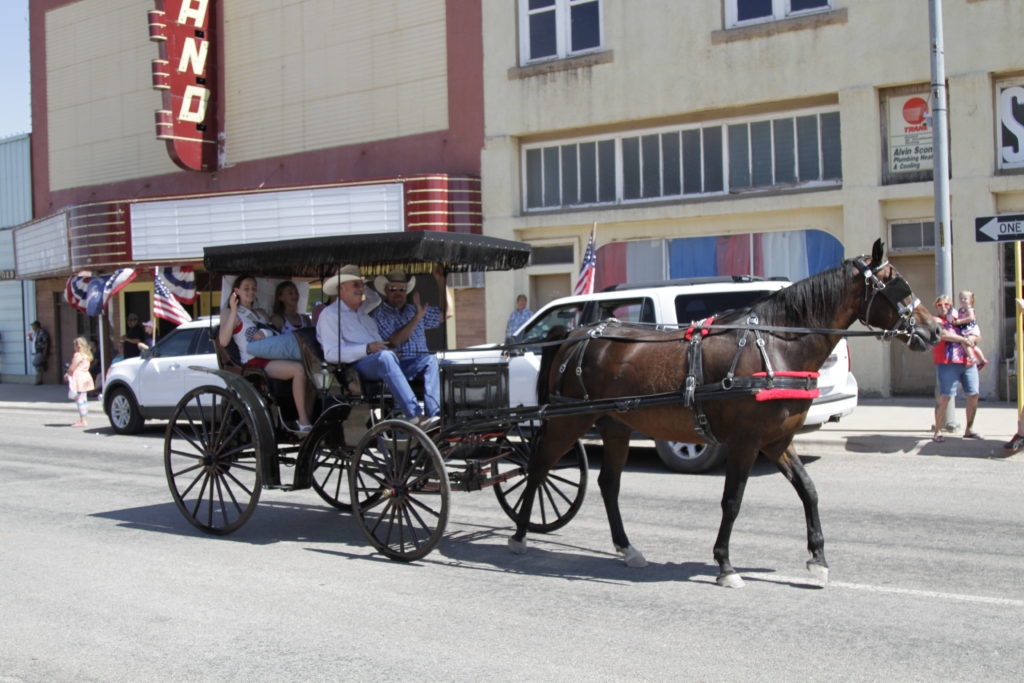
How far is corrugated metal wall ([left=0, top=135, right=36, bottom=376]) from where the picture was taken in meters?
30.1

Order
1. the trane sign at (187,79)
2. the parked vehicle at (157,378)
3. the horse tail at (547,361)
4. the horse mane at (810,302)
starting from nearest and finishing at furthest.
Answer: the horse mane at (810,302) < the horse tail at (547,361) < the parked vehicle at (157,378) < the trane sign at (187,79)

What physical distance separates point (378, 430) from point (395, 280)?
168 cm

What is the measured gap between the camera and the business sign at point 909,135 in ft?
53.9

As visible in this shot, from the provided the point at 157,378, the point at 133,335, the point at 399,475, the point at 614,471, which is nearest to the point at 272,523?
the point at 399,475

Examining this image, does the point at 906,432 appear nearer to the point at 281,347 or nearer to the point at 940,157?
the point at 940,157

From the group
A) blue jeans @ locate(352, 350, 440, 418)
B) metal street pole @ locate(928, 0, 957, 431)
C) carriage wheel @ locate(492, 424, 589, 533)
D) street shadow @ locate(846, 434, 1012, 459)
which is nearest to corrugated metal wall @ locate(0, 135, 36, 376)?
street shadow @ locate(846, 434, 1012, 459)

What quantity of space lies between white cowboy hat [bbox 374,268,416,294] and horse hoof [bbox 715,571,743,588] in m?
3.74

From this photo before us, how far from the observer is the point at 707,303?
10969 mm

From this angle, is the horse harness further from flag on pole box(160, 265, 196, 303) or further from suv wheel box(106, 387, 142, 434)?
flag on pole box(160, 265, 196, 303)

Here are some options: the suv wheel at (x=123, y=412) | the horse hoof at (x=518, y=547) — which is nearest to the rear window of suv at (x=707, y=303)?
the horse hoof at (x=518, y=547)

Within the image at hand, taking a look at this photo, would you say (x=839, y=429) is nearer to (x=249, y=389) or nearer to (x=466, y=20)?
(x=249, y=389)

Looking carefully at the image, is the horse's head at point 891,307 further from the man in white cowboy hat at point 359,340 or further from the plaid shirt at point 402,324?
the plaid shirt at point 402,324

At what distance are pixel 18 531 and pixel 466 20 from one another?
1502 centimetres

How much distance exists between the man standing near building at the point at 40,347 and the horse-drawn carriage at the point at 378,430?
22.2 metres
